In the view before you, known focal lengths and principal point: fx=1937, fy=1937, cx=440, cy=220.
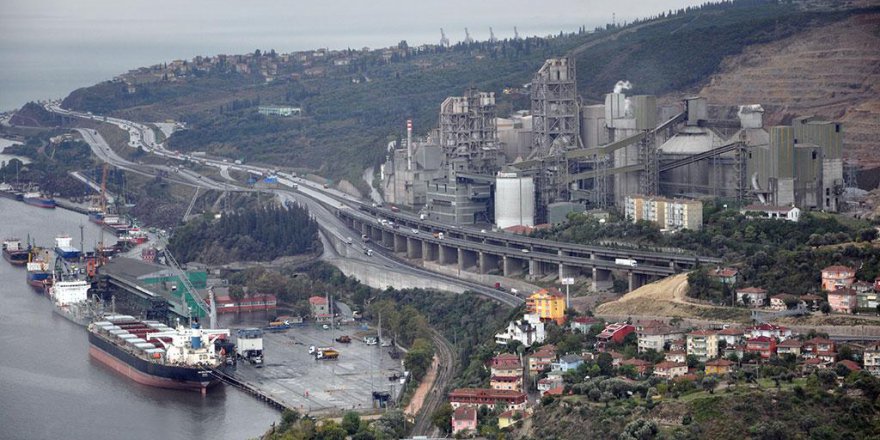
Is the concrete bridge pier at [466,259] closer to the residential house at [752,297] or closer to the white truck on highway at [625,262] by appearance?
the white truck on highway at [625,262]

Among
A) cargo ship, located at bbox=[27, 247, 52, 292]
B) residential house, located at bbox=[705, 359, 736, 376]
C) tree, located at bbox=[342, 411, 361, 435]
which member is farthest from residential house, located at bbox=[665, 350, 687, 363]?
cargo ship, located at bbox=[27, 247, 52, 292]

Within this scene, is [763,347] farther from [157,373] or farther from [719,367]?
[157,373]

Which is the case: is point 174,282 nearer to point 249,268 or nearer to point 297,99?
point 249,268

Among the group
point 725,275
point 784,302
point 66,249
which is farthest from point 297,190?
point 784,302

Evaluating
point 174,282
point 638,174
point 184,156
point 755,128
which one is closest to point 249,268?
point 174,282

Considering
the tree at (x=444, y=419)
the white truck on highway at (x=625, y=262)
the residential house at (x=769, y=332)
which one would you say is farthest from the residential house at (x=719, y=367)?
the white truck on highway at (x=625, y=262)

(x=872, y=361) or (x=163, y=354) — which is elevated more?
(x=872, y=361)
